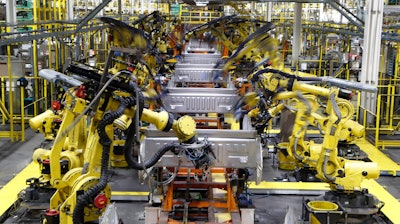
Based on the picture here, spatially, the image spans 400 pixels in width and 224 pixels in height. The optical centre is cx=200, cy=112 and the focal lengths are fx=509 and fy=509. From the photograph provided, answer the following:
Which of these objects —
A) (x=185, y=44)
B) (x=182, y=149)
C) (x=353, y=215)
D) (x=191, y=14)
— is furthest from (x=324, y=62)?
(x=182, y=149)

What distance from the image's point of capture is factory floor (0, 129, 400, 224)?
7.30 meters

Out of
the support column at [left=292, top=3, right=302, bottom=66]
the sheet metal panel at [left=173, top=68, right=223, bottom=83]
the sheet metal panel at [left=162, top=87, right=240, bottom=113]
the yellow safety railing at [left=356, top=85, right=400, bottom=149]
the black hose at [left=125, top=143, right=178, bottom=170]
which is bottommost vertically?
the yellow safety railing at [left=356, top=85, right=400, bottom=149]

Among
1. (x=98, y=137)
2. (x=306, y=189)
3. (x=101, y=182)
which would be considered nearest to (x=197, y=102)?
(x=98, y=137)

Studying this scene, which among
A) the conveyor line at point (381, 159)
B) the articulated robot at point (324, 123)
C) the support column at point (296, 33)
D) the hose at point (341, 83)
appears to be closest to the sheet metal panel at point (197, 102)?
the articulated robot at point (324, 123)

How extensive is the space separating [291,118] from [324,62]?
7.85 m

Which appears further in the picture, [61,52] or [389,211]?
[61,52]

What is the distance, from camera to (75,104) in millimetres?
5191

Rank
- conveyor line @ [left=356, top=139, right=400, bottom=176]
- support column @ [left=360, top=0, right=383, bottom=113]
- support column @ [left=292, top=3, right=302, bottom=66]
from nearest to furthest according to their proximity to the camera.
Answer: conveyor line @ [left=356, top=139, right=400, bottom=176] < support column @ [left=360, top=0, right=383, bottom=113] < support column @ [left=292, top=3, right=302, bottom=66]

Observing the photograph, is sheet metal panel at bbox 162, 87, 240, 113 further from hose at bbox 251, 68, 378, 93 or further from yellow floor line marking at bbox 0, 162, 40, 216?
yellow floor line marking at bbox 0, 162, 40, 216

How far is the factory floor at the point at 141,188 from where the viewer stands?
7.30 meters

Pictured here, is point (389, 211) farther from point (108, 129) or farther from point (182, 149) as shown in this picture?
point (108, 129)

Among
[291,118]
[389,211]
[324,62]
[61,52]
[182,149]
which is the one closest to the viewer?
[182,149]

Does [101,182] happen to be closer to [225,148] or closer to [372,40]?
[225,148]

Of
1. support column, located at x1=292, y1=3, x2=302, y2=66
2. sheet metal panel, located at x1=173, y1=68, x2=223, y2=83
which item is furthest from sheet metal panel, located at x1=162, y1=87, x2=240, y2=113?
support column, located at x1=292, y1=3, x2=302, y2=66
